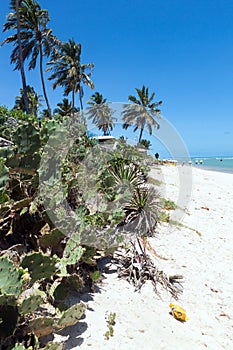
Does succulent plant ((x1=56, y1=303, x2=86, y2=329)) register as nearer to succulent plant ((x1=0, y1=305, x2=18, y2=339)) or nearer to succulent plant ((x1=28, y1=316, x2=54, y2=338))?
succulent plant ((x1=28, y1=316, x2=54, y2=338))

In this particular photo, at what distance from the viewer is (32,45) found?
70.4 ft

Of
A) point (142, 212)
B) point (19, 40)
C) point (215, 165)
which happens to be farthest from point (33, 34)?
point (215, 165)

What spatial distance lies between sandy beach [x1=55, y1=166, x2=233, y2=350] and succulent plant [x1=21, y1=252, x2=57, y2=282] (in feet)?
2.02

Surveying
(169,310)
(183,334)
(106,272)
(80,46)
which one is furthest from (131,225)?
(80,46)

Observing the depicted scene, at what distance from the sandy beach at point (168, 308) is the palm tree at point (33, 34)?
62.6 ft

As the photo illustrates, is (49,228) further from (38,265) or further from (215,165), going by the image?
(215,165)

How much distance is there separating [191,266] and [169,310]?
1264 millimetres

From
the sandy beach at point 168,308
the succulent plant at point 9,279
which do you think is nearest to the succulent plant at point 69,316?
the sandy beach at point 168,308

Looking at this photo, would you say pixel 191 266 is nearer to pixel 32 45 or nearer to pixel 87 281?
pixel 87 281

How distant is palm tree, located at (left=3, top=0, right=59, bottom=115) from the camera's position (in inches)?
762

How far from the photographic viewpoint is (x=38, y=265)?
172 centimetres

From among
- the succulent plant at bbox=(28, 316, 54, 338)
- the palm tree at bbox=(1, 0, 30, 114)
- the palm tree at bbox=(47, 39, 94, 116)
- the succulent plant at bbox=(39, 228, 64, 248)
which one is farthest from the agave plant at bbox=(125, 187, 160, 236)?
the palm tree at bbox=(47, 39, 94, 116)

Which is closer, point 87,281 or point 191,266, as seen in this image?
point 87,281

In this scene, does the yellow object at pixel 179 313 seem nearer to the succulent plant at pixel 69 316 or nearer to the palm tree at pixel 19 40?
the succulent plant at pixel 69 316
